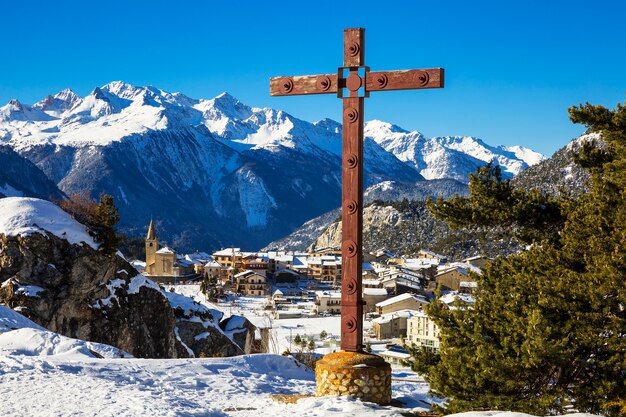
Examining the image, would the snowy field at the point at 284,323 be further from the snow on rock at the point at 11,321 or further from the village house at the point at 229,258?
the village house at the point at 229,258

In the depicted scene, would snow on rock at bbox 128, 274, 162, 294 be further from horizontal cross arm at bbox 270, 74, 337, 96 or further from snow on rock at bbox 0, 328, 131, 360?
horizontal cross arm at bbox 270, 74, 337, 96

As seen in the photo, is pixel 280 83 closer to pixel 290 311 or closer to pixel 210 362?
pixel 210 362

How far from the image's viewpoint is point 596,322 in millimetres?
12031

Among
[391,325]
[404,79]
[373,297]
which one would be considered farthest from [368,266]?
[404,79]

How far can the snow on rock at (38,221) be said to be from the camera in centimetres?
3170

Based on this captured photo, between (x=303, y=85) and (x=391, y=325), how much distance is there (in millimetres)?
74717

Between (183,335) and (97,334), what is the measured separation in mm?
8043

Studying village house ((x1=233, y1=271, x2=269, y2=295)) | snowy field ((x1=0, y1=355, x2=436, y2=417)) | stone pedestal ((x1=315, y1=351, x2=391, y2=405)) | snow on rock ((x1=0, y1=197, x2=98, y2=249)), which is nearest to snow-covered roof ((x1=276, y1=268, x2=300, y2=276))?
village house ((x1=233, y1=271, x2=269, y2=295))

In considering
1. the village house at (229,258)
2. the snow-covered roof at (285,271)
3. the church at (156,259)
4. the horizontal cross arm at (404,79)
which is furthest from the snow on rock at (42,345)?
the village house at (229,258)

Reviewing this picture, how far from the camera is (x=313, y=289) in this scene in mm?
141500

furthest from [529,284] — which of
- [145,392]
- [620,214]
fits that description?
[145,392]

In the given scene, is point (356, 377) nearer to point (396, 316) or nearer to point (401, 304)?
point (396, 316)

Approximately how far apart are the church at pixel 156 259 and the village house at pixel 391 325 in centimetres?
6684

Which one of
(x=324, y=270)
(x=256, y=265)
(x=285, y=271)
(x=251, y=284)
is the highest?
(x=256, y=265)
